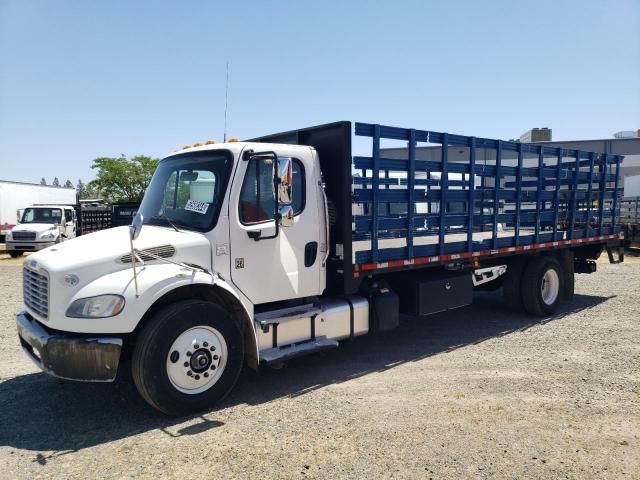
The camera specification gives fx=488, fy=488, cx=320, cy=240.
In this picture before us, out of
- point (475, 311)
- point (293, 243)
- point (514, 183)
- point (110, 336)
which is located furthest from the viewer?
point (475, 311)

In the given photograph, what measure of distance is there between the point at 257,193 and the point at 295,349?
5.70 ft

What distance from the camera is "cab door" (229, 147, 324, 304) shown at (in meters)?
4.97

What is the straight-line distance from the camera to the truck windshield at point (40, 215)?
1976cm

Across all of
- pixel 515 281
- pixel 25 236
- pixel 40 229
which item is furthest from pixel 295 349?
pixel 25 236

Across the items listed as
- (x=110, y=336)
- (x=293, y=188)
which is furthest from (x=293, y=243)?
(x=110, y=336)

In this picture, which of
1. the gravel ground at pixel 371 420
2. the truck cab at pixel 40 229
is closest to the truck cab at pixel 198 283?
the gravel ground at pixel 371 420

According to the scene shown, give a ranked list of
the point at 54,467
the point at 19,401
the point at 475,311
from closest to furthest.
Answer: the point at 54,467, the point at 19,401, the point at 475,311

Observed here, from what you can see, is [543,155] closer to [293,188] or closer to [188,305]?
[293,188]

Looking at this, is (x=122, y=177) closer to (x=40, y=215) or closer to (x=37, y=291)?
(x=40, y=215)

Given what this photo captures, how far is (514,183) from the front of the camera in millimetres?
7879

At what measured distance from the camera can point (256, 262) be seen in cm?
508

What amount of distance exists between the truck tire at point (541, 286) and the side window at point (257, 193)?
5.42m

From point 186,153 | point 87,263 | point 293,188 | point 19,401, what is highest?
point 186,153

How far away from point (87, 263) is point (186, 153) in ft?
5.79
